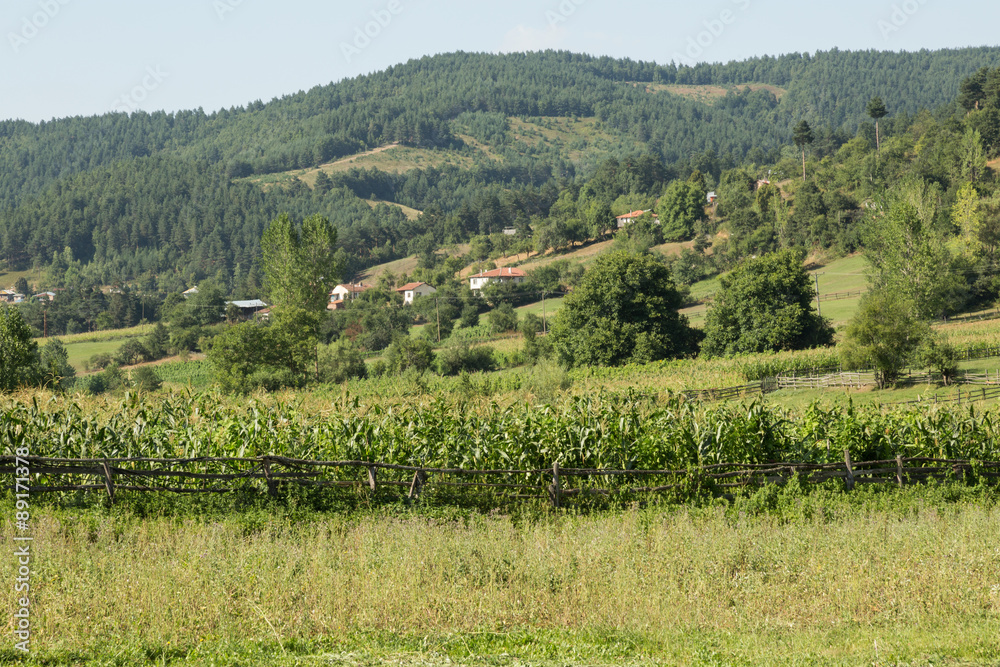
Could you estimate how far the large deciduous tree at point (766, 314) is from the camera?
5206 cm

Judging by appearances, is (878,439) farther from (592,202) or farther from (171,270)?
(171,270)

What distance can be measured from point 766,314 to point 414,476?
1793 inches

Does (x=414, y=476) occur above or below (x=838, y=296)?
below

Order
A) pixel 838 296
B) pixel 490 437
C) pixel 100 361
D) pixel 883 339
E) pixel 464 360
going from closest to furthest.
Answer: pixel 490 437 < pixel 883 339 < pixel 464 360 < pixel 100 361 < pixel 838 296

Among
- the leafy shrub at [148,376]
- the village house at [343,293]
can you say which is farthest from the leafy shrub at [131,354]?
the village house at [343,293]

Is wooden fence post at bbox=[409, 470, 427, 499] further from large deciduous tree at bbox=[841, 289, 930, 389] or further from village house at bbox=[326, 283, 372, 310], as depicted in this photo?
village house at bbox=[326, 283, 372, 310]

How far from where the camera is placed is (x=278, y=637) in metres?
6.68

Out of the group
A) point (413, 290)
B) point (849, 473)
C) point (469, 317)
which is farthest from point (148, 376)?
point (849, 473)

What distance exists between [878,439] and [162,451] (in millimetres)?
11978

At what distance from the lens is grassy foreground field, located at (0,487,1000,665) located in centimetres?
652

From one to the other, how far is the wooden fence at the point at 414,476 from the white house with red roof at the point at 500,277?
3491 inches

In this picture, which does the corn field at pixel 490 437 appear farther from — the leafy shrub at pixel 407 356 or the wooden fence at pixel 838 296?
the wooden fence at pixel 838 296

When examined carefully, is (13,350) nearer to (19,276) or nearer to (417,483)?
(417,483)

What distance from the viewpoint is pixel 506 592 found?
7.71 m
